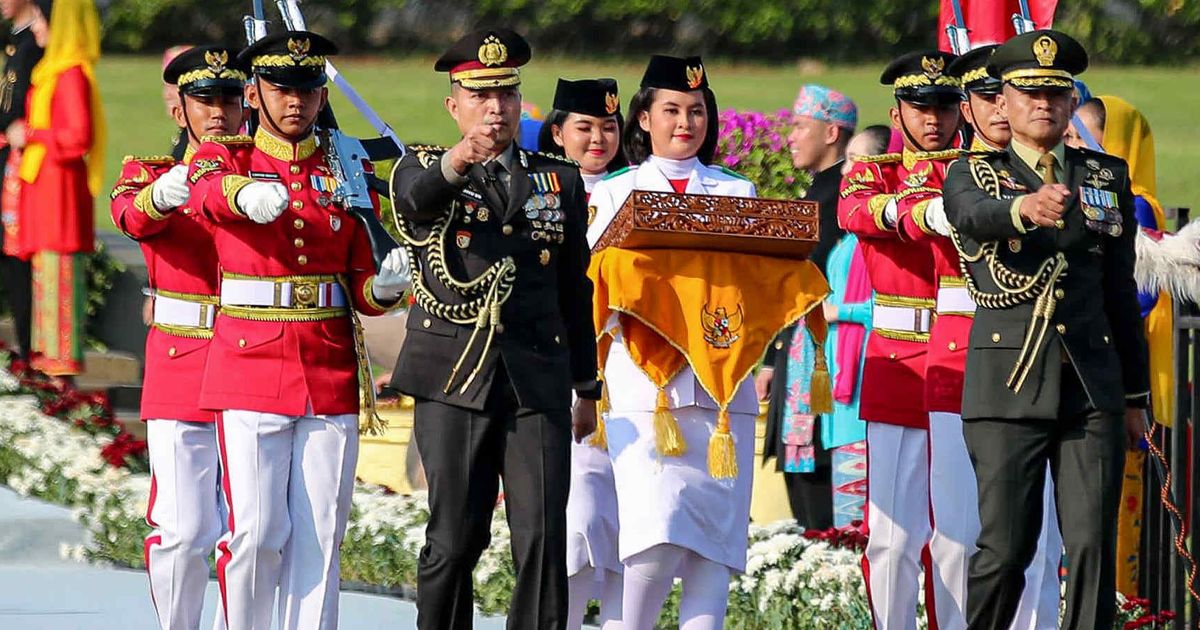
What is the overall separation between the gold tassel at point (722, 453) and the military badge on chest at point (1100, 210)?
131cm

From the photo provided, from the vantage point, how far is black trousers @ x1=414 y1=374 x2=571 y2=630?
7367 millimetres

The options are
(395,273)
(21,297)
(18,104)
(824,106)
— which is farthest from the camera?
(21,297)

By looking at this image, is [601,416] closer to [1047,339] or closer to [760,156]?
[1047,339]

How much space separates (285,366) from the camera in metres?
7.84

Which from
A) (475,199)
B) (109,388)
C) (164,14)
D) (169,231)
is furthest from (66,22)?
(164,14)

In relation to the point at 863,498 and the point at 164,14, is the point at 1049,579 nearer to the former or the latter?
the point at 863,498

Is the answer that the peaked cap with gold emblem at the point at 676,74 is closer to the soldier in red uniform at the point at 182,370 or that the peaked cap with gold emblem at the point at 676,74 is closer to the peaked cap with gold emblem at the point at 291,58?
the peaked cap with gold emblem at the point at 291,58

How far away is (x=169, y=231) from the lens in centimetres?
852

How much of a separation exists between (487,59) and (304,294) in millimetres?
1070

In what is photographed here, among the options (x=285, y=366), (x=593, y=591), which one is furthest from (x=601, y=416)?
(x=285, y=366)

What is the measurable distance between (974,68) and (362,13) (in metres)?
15.6

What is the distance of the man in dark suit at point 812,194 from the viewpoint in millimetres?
10305

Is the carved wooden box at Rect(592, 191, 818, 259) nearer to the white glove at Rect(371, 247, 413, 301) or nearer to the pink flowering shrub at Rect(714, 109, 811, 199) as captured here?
the white glove at Rect(371, 247, 413, 301)

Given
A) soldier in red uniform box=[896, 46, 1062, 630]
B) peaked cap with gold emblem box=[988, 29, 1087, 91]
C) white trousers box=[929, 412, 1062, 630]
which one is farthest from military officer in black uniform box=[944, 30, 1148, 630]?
white trousers box=[929, 412, 1062, 630]
